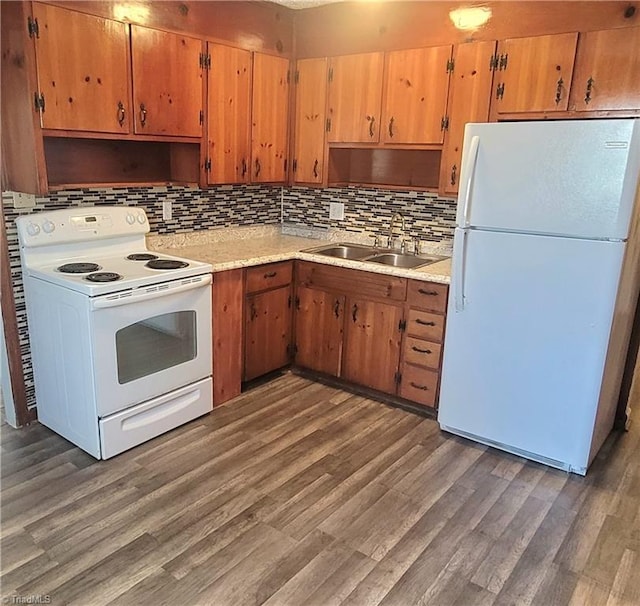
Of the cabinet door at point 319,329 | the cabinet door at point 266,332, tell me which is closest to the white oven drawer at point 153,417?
the cabinet door at point 266,332

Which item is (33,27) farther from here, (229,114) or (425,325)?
(425,325)

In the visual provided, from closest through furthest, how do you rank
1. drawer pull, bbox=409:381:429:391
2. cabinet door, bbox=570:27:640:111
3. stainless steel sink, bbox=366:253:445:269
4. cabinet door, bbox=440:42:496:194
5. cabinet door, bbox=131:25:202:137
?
cabinet door, bbox=570:27:640:111 < cabinet door, bbox=131:25:202:137 < cabinet door, bbox=440:42:496:194 < drawer pull, bbox=409:381:429:391 < stainless steel sink, bbox=366:253:445:269

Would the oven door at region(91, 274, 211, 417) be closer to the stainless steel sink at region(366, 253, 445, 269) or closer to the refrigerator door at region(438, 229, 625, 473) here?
the stainless steel sink at region(366, 253, 445, 269)

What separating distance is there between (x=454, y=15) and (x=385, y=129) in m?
0.73

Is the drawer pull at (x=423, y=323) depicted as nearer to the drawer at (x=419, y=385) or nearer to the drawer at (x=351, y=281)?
the drawer at (x=351, y=281)

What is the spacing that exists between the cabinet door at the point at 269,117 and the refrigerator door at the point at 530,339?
1.53 m

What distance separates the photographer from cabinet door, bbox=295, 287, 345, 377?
3516mm

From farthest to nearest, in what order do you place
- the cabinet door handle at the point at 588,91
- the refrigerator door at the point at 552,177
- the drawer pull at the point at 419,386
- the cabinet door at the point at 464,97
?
the drawer pull at the point at 419,386 → the cabinet door at the point at 464,97 → the cabinet door handle at the point at 588,91 → the refrigerator door at the point at 552,177

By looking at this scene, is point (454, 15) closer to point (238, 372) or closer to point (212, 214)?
point (212, 214)

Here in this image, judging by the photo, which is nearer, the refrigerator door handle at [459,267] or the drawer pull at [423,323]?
the refrigerator door handle at [459,267]

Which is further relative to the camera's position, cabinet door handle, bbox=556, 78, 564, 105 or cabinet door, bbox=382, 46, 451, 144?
cabinet door, bbox=382, 46, 451, 144

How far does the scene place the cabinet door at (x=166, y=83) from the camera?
282 cm

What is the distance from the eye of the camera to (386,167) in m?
3.78

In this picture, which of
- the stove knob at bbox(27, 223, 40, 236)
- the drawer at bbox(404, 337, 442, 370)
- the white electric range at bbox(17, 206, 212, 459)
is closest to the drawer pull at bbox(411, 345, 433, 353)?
the drawer at bbox(404, 337, 442, 370)
